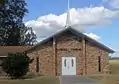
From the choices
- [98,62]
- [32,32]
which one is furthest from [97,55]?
[32,32]

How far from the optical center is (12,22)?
74.2m

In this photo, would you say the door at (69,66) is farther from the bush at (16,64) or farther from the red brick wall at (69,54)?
the bush at (16,64)

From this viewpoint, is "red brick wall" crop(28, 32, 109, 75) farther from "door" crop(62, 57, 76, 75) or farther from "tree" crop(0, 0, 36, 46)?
"tree" crop(0, 0, 36, 46)

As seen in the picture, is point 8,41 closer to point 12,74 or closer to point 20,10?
point 20,10

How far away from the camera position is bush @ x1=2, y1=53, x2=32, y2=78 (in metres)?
41.9

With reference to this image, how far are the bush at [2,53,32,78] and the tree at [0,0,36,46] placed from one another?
99.3 feet

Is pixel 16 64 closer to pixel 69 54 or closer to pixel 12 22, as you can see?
pixel 69 54

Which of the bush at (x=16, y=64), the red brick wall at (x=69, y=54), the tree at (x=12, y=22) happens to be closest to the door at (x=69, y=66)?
the red brick wall at (x=69, y=54)

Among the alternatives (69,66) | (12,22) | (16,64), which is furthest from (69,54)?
(12,22)

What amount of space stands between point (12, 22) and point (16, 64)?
33053 mm

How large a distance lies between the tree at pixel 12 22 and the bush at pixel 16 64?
30.3 metres

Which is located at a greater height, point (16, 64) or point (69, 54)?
point (69, 54)

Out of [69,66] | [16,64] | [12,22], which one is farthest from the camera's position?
[12,22]

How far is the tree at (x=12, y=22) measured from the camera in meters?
73.1
